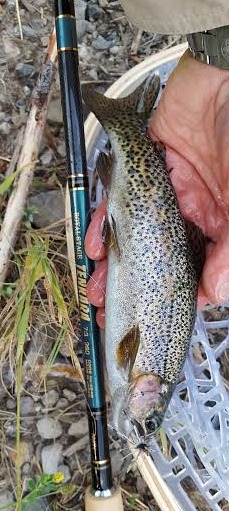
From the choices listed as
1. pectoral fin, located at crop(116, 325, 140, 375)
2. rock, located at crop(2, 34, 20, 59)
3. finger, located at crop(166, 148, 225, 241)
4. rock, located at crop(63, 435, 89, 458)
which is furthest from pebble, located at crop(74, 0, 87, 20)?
rock, located at crop(63, 435, 89, 458)

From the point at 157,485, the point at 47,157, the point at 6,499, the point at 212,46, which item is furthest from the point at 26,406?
the point at 212,46

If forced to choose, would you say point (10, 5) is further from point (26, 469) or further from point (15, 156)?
point (26, 469)

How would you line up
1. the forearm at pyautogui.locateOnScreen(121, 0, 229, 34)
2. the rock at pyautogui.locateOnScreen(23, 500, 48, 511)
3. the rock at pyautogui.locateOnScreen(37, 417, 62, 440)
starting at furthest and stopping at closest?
the rock at pyautogui.locateOnScreen(37, 417, 62, 440)
the rock at pyautogui.locateOnScreen(23, 500, 48, 511)
the forearm at pyautogui.locateOnScreen(121, 0, 229, 34)

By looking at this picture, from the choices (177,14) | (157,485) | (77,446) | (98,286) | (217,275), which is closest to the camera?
(177,14)

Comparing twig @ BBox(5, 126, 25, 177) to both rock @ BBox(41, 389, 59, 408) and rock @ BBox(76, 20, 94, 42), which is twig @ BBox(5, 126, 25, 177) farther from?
rock @ BBox(41, 389, 59, 408)

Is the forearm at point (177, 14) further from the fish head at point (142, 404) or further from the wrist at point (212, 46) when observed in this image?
the fish head at point (142, 404)

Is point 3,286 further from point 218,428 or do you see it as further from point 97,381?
point 218,428

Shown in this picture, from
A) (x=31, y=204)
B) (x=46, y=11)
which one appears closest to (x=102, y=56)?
(x=46, y=11)
